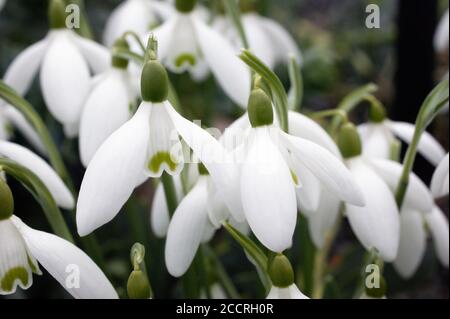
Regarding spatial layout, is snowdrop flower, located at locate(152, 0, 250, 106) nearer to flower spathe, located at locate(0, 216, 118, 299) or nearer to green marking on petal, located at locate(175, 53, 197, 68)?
green marking on petal, located at locate(175, 53, 197, 68)

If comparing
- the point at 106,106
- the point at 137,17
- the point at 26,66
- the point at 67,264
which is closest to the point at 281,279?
the point at 67,264

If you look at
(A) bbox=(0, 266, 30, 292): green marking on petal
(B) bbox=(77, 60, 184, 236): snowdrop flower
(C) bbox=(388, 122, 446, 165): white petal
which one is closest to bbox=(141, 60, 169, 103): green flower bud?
(B) bbox=(77, 60, 184, 236): snowdrop flower

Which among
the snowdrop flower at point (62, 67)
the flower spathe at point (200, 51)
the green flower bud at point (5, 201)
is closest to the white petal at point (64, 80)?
the snowdrop flower at point (62, 67)

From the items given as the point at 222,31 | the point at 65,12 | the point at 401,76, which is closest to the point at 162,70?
the point at 65,12

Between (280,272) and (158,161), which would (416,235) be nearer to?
(280,272)

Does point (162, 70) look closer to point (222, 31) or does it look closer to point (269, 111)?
point (269, 111)

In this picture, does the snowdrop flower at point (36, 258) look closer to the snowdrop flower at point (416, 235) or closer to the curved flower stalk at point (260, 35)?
the snowdrop flower at point (416, 235)
